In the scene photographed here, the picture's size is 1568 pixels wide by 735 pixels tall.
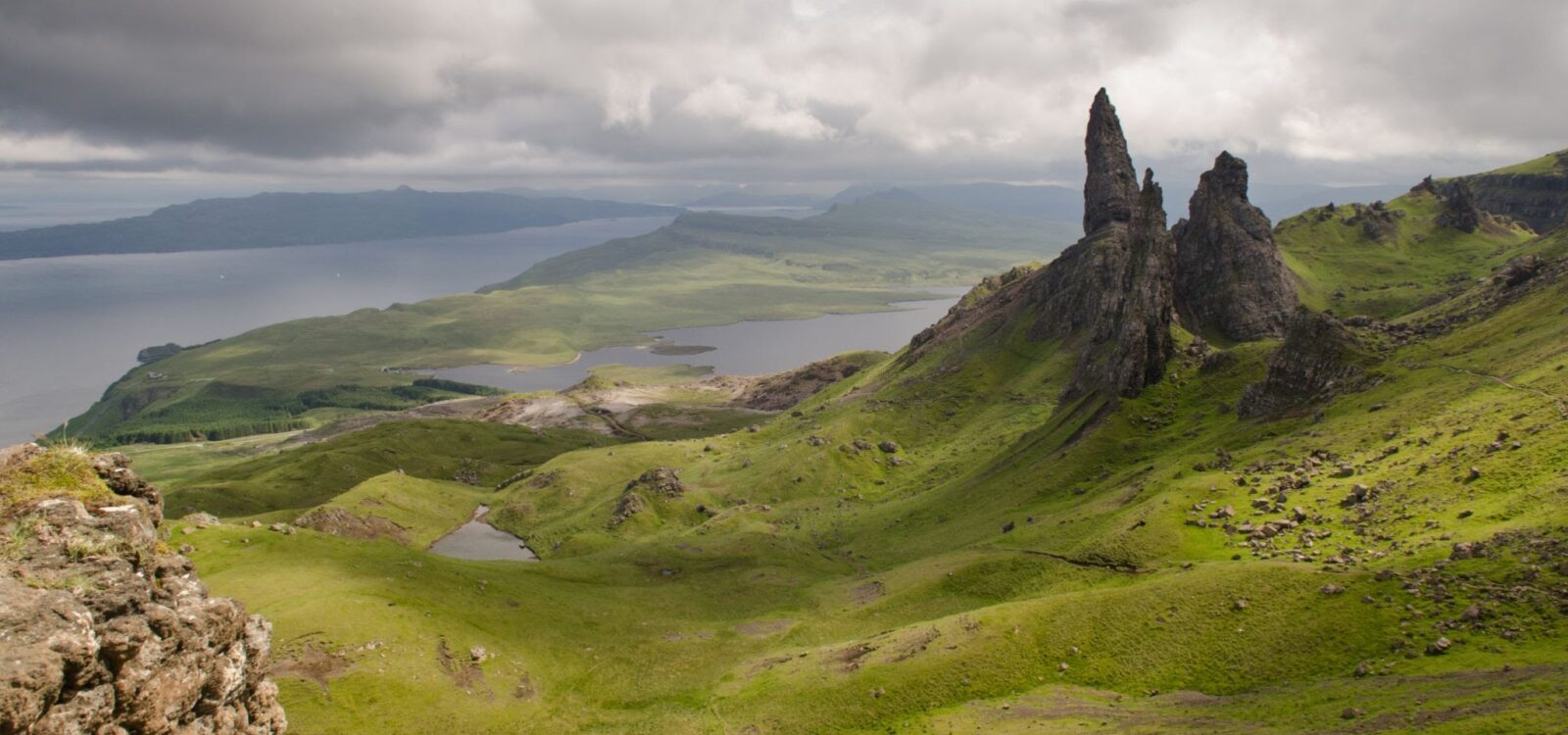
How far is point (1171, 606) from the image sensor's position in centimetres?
6650

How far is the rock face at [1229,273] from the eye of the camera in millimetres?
175250

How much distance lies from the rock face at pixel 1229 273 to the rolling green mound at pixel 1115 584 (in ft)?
151

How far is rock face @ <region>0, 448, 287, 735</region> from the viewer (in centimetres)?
2253

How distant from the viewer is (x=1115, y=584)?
250 ft

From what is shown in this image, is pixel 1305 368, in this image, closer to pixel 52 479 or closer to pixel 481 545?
pixel 52 479

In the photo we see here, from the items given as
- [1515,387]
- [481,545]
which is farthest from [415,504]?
[1515,387]

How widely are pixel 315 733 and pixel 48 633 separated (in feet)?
144

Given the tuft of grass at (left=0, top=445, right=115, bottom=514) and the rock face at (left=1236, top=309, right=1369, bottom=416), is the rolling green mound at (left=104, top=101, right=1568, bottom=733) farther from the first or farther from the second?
the tuft of grass at (left=0, top=445, right=115, bottom=514)

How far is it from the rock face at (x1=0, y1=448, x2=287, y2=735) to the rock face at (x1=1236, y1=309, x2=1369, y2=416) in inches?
4306

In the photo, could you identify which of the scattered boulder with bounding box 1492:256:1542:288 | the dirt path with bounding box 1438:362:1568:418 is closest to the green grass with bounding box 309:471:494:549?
the dirt path with bounding box 1438:362:1568:418

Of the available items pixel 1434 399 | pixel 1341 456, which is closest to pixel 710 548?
pixel 1341 456

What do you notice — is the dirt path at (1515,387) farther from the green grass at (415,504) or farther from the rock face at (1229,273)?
the green grass at (415,504)

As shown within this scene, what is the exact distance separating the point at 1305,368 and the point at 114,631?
117 meters

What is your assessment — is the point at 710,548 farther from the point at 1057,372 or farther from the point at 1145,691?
the point at 1057,372
